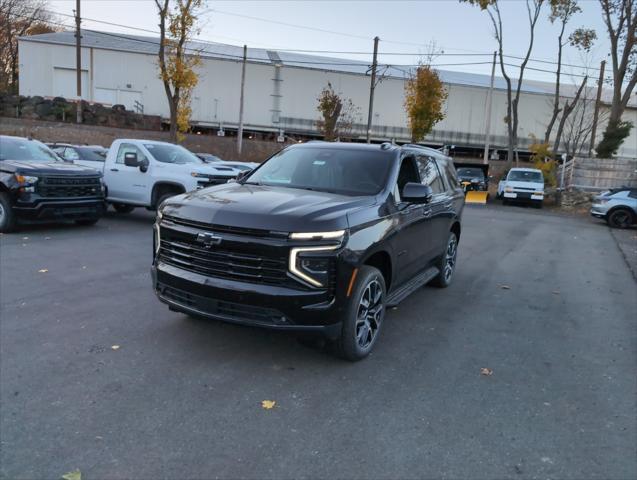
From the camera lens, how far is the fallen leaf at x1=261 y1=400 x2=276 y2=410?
374cm

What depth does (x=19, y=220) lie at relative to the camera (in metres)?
10.6

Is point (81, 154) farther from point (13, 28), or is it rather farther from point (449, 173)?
point (13, 28)

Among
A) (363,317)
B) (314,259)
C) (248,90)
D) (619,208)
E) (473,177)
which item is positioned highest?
(248,90)

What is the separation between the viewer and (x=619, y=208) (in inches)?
701

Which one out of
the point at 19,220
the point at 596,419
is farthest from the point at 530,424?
the point at 19,220

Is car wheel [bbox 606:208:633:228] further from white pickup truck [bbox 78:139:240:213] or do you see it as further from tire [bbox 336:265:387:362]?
tire [bbox 336:265:387:362]

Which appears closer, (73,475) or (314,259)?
(73,475)

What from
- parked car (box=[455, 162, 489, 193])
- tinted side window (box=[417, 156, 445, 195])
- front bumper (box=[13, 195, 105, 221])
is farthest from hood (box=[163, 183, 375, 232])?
parked car (box=[455, 162, 489, 193])

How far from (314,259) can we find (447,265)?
3.99 m

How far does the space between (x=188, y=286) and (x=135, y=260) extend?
436 centimetres

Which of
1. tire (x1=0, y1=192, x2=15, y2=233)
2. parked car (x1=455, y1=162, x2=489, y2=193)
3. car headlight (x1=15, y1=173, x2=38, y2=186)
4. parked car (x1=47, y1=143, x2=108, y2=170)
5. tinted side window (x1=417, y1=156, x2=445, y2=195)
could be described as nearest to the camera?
tinted side window (x1=417, y1=156, x2=445, y2=195)

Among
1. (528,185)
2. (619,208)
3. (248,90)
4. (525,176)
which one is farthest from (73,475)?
(248,90)

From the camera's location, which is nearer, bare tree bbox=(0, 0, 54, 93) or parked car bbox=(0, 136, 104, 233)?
parked car bbox=(0, 136, 104, 233)

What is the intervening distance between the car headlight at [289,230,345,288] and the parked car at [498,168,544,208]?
2186 cm
